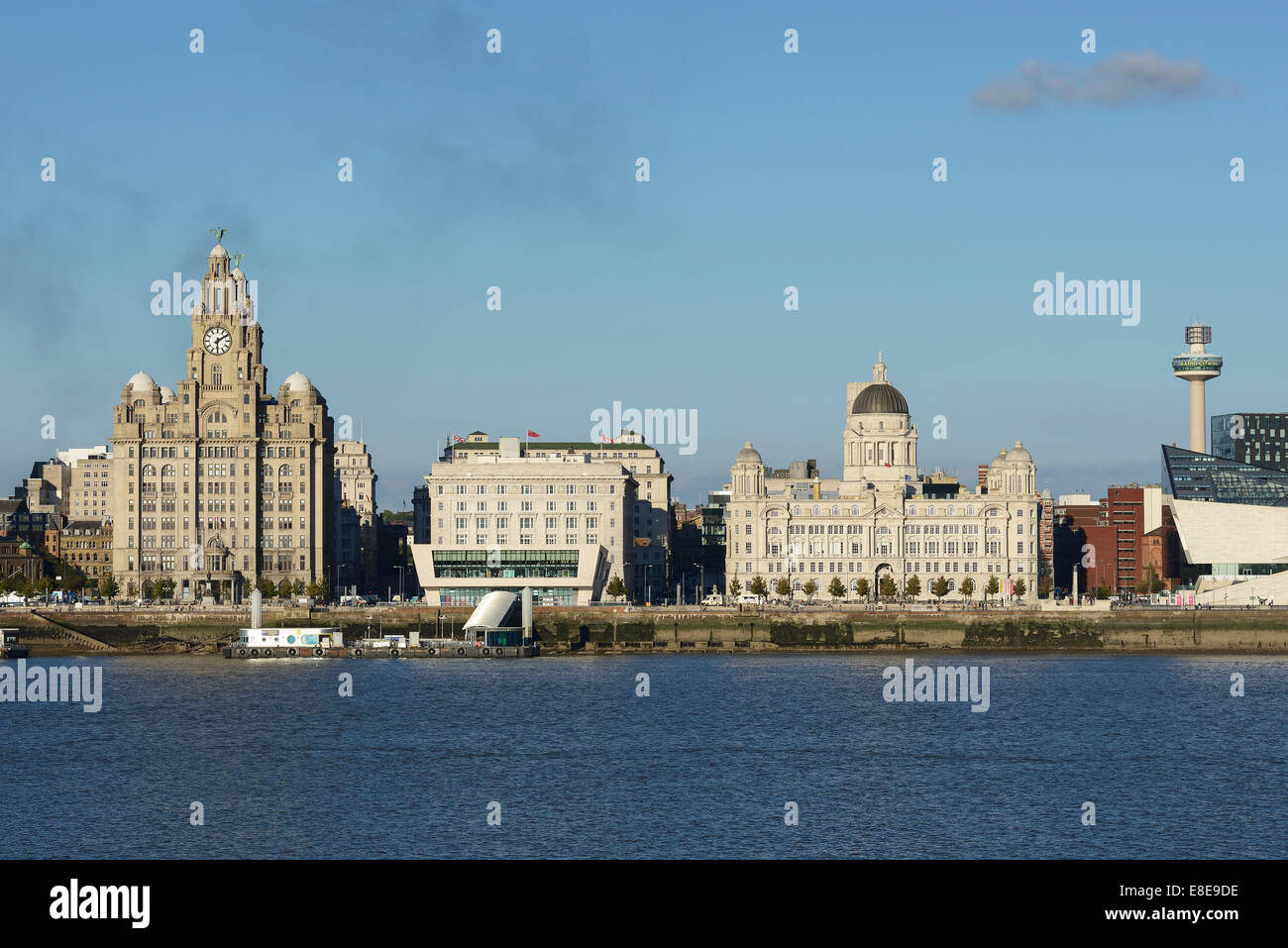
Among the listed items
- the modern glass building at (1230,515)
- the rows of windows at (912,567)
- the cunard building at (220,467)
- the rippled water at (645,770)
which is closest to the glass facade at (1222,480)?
the modern glass building at (1230,515)

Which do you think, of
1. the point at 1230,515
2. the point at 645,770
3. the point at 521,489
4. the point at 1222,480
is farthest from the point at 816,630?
the point at 645,770

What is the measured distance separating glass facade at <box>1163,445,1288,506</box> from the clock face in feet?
342

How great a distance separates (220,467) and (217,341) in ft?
44.2

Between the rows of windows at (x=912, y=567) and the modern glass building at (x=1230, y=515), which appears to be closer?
the rows of windows at (x=912, y=567)

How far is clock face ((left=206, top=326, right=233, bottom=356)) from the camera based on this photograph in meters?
183

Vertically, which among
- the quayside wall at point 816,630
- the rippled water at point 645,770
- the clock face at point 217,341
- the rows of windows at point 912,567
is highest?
the clock face at point 217,341

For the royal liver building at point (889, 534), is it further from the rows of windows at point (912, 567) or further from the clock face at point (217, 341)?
the clock face at point (217, 341)

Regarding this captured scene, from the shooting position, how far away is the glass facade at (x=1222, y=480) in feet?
611

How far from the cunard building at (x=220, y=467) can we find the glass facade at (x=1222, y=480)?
9450cm

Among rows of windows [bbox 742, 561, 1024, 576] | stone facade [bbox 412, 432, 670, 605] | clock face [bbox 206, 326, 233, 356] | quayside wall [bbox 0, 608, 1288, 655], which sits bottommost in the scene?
quayside wall [bbox 0, 608, 1288, 655]

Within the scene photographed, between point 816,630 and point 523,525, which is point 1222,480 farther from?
point 523,525

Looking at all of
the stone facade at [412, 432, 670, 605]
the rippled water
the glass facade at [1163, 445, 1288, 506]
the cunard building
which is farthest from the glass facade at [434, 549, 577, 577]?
the glass facade at [1163, 445, 1288, 506]

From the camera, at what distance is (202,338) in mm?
182875

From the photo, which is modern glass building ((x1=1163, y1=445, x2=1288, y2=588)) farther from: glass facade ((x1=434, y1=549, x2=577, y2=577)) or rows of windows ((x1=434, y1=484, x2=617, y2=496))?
glass facade ((x1=434, y1=549, x2=577, y2=577))
